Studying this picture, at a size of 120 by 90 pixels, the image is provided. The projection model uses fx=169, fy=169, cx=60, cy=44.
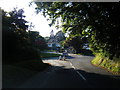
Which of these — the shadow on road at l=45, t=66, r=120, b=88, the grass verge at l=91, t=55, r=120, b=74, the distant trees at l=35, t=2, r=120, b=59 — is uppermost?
the distant trees at l=35, t=2, r=120, b=59

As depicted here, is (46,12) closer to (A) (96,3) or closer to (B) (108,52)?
(A) (96,3)

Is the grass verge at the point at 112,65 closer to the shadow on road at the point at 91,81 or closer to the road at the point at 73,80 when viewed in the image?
the road at the point at 73,80

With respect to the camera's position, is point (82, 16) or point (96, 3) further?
point (82, 16)

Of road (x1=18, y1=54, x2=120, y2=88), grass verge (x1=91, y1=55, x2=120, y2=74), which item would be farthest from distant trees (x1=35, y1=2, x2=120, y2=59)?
road (x1=18, y1=54, x2=120, y2=88)

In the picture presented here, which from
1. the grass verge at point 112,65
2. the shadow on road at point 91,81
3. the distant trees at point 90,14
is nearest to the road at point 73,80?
the shadow on road at point 91,81

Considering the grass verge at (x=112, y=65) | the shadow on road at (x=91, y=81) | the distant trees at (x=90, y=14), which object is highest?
the distant trees at (x=90, y=14)

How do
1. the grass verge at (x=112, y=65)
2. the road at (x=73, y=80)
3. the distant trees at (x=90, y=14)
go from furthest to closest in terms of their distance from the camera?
the grass verge at (x=112, y=65)
the distant trees at (x=90, y=14)
the road at (x=73, y=80)

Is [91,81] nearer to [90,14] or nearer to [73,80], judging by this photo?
[73,80]

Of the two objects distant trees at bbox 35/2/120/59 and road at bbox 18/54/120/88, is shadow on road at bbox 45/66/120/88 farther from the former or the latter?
distant trees at bbox 35/2/120/59

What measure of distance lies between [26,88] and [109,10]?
35.2 feet

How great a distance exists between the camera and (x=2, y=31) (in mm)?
12695

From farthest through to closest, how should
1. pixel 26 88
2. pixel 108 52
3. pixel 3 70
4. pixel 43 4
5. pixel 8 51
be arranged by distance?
pixel 108 52 < pixel 43 4 < pixel 8 51 < pixel 3 70 < pixel 26 88

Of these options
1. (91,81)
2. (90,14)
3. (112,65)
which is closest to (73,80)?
(91,81)

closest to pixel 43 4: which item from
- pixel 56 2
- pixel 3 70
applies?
pixel 56 2
